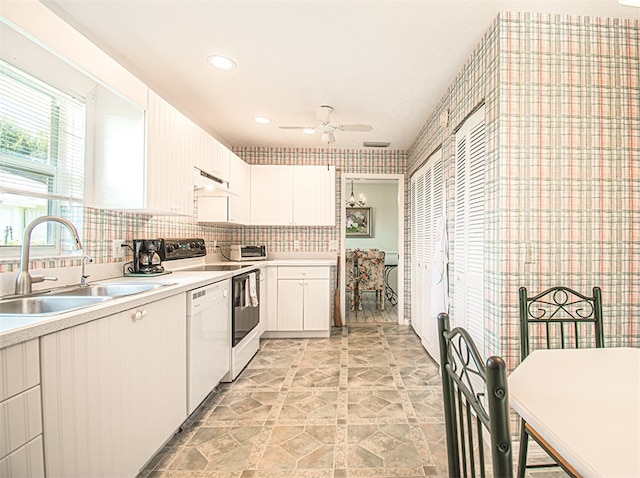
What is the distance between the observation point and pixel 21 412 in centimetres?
85

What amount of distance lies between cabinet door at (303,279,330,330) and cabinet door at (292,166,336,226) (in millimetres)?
853

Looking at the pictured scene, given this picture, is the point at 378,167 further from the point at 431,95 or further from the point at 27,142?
the point at 27,142

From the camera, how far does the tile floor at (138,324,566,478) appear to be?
5.03ft

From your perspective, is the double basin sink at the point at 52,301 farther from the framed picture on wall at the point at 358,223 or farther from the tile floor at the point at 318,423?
the framed picture on wall at the point at 358,223

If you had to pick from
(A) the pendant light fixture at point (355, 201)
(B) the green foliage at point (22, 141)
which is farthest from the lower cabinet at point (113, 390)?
(A) the pendant light fixture at point (355, 201)

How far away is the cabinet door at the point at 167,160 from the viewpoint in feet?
6.03

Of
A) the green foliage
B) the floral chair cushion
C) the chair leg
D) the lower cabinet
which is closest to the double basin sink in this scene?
the lower cabinet

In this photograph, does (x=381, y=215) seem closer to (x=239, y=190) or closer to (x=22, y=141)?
(x=239, y=190)

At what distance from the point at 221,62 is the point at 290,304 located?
101 inches

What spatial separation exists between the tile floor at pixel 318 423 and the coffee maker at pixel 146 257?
3.44 ft

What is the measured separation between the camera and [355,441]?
68.1 inches

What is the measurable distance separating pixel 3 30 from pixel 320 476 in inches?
96.8

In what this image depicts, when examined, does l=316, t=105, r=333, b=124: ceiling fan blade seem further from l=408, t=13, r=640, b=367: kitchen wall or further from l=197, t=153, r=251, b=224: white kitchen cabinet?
l=408, t=13, r=640, b=367: kitchen wall

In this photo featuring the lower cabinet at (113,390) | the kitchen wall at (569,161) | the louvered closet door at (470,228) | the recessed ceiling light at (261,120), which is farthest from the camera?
the recessed ceiling light at (261,120)
